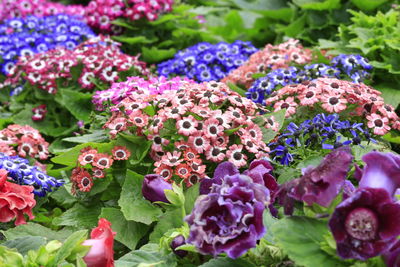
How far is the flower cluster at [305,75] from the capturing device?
10.9 ft

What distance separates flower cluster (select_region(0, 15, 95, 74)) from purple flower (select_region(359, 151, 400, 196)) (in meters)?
3.39

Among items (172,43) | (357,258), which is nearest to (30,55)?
(172,43)

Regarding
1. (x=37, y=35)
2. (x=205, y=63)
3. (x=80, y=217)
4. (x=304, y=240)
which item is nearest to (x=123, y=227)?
(x=80, y=217)

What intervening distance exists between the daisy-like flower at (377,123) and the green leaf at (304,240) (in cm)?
120

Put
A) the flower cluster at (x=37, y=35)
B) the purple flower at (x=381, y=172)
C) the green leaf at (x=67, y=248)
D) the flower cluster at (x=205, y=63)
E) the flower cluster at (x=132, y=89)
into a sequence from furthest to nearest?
the flower cluster at (x=37, y=35), the flower cluster at (x=205, y=63), the flower cluster at (x=132, y=89), the green leaf at (x=67, y=248), the purple flower at (x=381, y=172)

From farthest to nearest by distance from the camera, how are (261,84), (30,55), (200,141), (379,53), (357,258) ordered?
(30,55) → (379,53) → (261,84) → (200,141) → (357,258)

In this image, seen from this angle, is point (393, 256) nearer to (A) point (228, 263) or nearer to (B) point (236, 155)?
(A) point (228, 263)

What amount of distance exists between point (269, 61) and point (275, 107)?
3.33 ft

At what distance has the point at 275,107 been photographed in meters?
2.89

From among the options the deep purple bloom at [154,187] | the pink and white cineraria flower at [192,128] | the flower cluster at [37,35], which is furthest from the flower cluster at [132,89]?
the flower cluster at [37,35]

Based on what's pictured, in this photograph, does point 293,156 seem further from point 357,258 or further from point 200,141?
point 357,258

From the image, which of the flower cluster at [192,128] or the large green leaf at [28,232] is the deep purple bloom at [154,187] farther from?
the large green leaf at [28,232]

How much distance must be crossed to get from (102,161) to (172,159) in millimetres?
317

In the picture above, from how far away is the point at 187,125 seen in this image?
7.90ft
